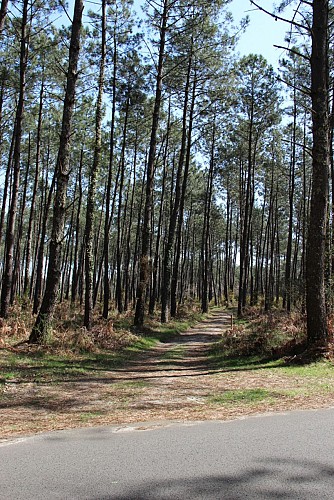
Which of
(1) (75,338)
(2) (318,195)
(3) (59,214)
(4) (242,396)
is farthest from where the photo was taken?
(1) (75,338)

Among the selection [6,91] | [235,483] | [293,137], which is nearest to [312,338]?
[235,483]

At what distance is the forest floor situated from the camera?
5.63 metres

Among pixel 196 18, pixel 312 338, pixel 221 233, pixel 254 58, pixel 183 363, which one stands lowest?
pixel 183 363

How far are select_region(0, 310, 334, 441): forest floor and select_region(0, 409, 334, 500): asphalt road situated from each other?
677mm

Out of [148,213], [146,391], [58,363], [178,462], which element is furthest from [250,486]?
[148,213]

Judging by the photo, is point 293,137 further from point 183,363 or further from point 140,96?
point 183,363

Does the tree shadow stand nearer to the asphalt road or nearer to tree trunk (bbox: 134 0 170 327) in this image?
the asphalt road

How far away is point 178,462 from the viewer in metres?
3.71

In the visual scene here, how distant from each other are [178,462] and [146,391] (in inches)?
148

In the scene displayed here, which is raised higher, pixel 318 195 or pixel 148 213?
pixel 148 213

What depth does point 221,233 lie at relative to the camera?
56438 mm

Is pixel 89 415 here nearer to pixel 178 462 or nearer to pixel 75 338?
pixel 178 462

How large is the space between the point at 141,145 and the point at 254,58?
9378 mm

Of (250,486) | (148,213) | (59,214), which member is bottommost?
(250,486)
